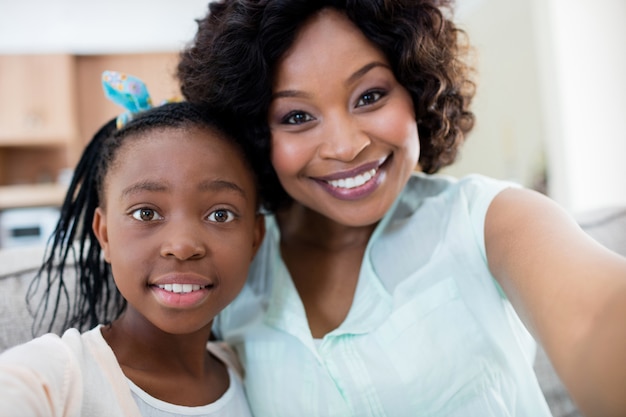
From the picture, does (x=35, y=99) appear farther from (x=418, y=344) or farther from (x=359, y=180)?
(x=418, y=344)

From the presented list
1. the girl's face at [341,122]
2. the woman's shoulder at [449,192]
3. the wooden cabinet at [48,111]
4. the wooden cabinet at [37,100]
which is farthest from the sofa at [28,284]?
the wooden cabinet at [37,100]

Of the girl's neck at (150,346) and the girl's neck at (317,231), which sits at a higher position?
the girl's neck at (317,231)

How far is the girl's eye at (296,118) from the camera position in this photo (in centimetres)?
105

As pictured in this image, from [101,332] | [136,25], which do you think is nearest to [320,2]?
[101,332]

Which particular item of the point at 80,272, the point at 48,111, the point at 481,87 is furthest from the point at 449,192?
the point at 48,111

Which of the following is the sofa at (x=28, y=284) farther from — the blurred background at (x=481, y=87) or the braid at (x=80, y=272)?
the blurred background at (x=481, y=87)

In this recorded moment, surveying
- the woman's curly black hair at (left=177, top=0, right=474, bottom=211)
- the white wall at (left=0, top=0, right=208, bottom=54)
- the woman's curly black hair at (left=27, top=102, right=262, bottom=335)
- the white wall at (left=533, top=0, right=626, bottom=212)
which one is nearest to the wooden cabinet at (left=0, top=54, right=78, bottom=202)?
the white wall at (left=0, top=0, right=208, bottom=54)

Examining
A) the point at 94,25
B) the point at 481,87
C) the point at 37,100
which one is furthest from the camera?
the point at 37,100

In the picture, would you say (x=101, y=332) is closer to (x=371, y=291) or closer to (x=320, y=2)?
(x=371, y=291)

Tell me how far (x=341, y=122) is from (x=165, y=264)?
1.26ft

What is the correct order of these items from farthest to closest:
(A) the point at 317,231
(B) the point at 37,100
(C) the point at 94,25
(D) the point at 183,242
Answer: (B) the point at 37,100, (C) the point at 94,25, (A) the point at 317,231, (D) the point at 183,242

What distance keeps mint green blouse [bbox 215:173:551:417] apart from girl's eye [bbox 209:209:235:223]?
0.22 meters

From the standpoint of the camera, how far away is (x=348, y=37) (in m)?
1.01

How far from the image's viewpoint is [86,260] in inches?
44.8
